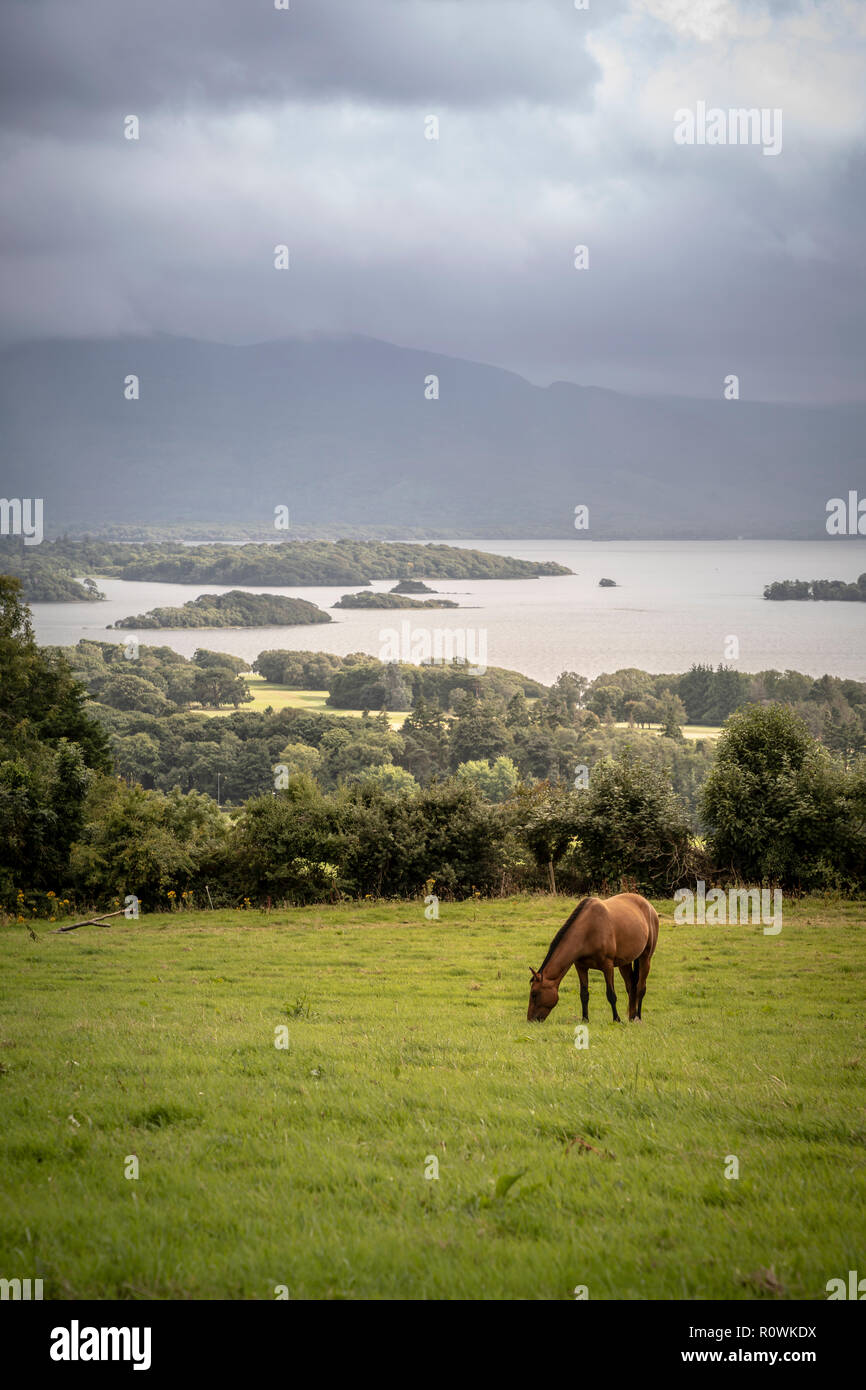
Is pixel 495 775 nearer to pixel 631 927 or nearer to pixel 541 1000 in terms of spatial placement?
pixel 631 927

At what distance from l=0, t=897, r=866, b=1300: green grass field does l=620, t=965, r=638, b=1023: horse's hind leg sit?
0.58m

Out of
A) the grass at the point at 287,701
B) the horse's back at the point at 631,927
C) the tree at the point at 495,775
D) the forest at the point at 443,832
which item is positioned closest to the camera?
the horse's back at the point at 631,927

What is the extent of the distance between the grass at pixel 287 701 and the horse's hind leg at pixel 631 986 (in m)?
113

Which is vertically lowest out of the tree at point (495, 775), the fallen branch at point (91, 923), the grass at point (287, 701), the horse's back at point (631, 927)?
the tree at point (495, 775)

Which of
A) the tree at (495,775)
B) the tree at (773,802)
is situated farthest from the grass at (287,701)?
the tree at (773,802)

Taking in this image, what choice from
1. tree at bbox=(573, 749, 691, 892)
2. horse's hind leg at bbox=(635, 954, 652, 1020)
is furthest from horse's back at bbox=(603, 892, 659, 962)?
tree at bbox=(573, 749, 691, 892)

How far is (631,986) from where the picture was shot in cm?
1459

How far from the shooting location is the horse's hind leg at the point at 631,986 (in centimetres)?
1432

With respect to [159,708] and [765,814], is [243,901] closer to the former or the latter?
[765,814]

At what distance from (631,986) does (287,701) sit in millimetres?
133244

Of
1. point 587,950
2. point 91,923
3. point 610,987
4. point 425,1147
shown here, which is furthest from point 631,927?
point 91,923

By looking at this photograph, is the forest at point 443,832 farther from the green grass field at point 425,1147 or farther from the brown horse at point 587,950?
the brown horse at point 587,950
